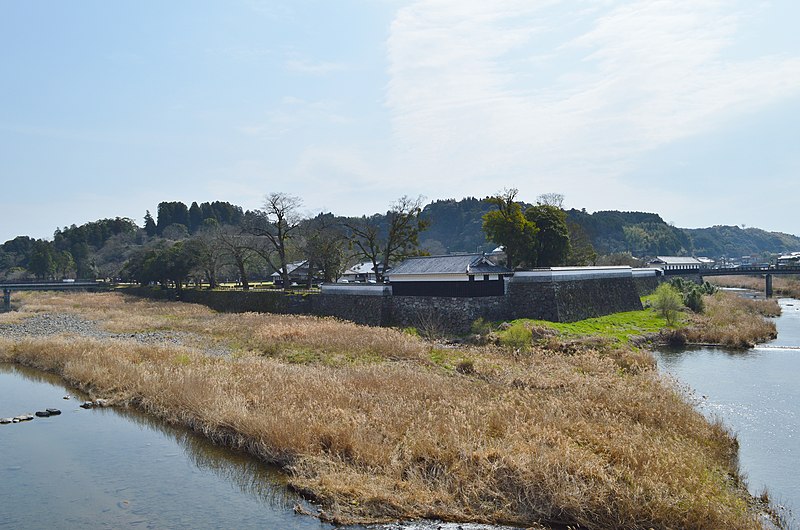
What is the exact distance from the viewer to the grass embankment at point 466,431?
8.03 meters

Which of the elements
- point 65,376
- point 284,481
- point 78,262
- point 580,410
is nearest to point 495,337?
point 580,410

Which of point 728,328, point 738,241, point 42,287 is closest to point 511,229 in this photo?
point 728,328

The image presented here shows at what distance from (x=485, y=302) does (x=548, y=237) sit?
9.41 meters

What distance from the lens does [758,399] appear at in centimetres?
1527

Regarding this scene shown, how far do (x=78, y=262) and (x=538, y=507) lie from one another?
258 feet

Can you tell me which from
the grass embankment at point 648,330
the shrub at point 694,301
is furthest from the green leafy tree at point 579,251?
the grass embankment at point 648,330

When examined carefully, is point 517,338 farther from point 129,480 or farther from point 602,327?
point 129,480

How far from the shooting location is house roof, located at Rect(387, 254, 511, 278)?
26889 mm

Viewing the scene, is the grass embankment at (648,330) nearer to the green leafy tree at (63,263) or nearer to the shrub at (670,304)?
the shrub at (670,304)

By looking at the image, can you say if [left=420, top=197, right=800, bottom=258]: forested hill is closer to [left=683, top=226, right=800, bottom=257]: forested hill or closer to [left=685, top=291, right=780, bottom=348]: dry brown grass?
[left=683, top=226, right=800, bottom=257]: forested hill

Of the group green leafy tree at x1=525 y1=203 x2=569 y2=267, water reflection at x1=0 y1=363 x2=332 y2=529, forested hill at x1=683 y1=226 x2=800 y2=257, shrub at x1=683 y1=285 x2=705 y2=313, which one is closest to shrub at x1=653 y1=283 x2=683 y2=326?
shrub at x1=683 y1=285 x2=705 y2=313

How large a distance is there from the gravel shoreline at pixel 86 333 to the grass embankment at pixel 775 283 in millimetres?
52248

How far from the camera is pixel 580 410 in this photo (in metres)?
11.2

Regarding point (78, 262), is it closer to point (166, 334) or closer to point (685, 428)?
point (166, 334)
